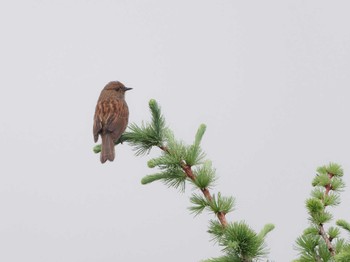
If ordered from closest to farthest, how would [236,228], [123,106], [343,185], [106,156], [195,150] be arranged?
[236,228] < [195,150] < [343,185] < [106,156] < [123,106]

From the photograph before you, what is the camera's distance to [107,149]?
6773 millimetres

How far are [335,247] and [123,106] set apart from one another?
4587mm

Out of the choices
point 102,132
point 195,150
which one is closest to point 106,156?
point 102,132

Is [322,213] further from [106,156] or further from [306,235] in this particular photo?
[106,156]

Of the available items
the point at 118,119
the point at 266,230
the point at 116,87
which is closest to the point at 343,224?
the point at 266,230

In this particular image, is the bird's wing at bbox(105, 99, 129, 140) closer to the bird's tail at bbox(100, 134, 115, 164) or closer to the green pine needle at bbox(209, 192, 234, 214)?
the bird's tail at bbox(100, 134, 115, 164)

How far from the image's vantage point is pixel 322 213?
13.5ft

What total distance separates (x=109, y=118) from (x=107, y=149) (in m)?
0.82

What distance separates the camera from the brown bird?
6775 mm

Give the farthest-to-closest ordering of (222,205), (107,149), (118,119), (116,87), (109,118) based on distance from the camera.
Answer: (116,87) → (109,118) → (118,119) → (107,149) → (222,205)

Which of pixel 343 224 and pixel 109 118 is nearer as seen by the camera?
pixel 343 224

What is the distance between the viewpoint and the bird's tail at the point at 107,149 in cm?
653

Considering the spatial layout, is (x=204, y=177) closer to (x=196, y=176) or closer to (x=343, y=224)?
(x=196, y=176)

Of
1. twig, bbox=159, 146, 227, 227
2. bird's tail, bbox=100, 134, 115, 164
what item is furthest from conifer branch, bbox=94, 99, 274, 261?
bird's tail, bbox=100, 134, 115, 164
